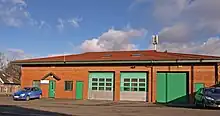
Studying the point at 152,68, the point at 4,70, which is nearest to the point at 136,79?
the point at 152,68

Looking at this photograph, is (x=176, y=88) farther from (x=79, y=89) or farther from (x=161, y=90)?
(x=79, y=89)

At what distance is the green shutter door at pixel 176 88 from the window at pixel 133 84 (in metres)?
2.49

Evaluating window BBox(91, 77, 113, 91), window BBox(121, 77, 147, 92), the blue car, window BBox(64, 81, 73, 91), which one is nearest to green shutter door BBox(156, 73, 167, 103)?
window BBox(121, 77, 147, 92)

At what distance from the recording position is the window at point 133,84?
33.0 metres

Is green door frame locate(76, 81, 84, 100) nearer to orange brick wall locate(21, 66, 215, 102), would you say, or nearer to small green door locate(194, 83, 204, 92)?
orange brick wall locate(21, 66, 215, 102)

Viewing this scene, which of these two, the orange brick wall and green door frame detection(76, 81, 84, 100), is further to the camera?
green door frame detection(76, 81, 84, 100)

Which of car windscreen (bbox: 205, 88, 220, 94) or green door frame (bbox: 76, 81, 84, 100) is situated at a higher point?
car windscreen (bbox: 205, 88, 220, 94)

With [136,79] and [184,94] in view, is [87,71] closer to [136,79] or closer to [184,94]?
[136,79]

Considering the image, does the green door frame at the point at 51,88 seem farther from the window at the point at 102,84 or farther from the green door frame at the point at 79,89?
the window at the point at 102,84

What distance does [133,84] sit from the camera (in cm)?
3338

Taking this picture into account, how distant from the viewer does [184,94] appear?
31.4 meters

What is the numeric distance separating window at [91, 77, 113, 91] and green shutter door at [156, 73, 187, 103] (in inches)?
200

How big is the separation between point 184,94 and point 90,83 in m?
9.87

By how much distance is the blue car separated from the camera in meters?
32.3
